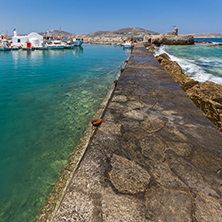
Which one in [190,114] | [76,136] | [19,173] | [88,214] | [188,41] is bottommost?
[19,173]

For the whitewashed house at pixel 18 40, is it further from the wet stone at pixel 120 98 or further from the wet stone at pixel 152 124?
the wet stone at pixel 152 124

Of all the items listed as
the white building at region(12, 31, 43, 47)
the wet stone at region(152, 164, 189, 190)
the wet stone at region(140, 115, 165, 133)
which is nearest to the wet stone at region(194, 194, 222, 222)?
the wet stone at region(152, 164, 189, 190)

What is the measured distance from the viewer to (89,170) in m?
1.41

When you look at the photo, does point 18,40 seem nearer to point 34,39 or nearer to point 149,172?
point 34,39

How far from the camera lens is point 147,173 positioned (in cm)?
141

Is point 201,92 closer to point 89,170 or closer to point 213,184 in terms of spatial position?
point 213,184

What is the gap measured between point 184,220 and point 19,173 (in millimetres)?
3855

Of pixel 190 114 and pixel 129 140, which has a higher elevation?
pixel 190 114

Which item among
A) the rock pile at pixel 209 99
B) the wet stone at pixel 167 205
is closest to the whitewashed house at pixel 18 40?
the rock pile at pixel 209 99

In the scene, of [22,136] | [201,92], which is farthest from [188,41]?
[22,136]

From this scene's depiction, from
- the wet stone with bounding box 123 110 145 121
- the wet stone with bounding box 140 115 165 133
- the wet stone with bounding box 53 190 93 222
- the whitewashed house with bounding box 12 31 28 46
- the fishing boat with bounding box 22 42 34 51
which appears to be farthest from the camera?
the whitewashed house with bounding box 12 31 28 46

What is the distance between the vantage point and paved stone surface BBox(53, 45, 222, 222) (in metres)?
1.08

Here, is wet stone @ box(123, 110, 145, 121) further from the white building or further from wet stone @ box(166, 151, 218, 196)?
the white building

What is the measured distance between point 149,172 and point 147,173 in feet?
0.09
